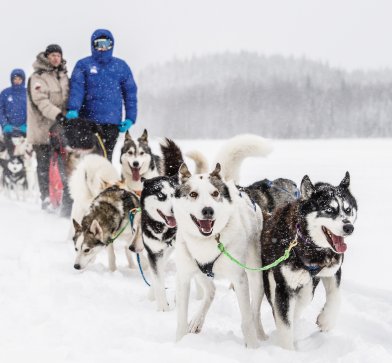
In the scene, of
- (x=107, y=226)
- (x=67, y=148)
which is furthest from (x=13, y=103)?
(x=107, y=226)

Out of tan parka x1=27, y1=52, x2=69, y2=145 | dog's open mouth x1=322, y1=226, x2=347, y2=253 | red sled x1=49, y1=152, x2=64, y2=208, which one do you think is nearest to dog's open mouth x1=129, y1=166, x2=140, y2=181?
tan parka x1=27, y1=52, x2=69, y2=145

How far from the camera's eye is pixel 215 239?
2.47 metres

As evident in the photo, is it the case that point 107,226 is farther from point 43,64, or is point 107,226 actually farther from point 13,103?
point 13,103

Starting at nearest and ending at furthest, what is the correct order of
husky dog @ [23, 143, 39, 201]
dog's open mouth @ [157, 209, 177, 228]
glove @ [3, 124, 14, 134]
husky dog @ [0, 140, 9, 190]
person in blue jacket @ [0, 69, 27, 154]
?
dog's open mouth @ [157, 209, 177, 228], person in blue jacket @ [0, 69, 27, 154], glove @ [3, 124, 14, 134], husky dog @ [23, 143, 39, 201], husky dog @ [0, 140, 9, 190]

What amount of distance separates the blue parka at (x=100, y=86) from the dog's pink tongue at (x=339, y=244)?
397 cm

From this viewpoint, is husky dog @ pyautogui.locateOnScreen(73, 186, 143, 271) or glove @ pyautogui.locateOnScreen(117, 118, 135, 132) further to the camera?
glove @ pyautogui.locateOnScreen(117, 118, 135, 132)

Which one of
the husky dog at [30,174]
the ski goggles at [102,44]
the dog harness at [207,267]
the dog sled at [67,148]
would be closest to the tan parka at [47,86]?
the dog sled at [67,148]

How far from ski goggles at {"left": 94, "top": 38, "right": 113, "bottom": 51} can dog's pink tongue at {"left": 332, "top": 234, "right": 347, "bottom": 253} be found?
13.0 ft

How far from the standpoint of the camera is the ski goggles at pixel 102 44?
5465mm

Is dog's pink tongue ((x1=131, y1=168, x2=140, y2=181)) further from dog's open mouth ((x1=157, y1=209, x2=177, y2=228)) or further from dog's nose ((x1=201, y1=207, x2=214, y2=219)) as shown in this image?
dog's nose ((x1=201, y1=207, x2=214, y2=219))

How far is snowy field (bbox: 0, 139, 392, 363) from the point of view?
2230 millimetres

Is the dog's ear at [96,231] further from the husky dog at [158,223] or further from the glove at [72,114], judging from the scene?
the glove at [72,114]

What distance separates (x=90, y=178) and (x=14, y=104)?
5.71 metres

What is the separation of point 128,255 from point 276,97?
28.4 metres
